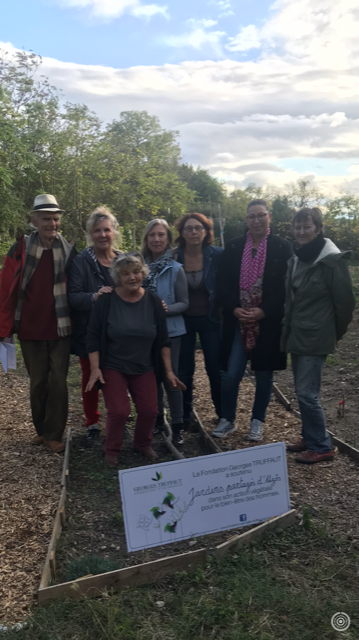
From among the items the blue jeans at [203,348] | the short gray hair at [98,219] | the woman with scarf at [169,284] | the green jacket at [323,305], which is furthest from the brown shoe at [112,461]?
the short gray hair at [98,219]

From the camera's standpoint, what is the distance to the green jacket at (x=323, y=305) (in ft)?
13.9

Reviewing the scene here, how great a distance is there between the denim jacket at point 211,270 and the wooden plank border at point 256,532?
6.62 feet

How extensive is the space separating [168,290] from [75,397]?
8.81ft

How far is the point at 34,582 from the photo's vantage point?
9.73 ft

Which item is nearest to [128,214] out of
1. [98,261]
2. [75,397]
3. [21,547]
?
[75,397]

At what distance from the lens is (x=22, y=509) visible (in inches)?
152

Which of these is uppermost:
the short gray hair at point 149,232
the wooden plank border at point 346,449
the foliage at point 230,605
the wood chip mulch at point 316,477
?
the short gray hair at point 149,232

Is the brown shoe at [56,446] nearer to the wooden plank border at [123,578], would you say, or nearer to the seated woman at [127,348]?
the seated woman at [127,348]

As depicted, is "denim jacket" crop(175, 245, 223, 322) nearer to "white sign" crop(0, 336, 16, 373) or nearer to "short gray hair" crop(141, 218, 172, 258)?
"short gray hair" crop(141, 218, 172, 258)

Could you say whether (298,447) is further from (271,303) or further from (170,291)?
(170,291)

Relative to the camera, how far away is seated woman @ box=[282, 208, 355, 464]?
14.0 ft

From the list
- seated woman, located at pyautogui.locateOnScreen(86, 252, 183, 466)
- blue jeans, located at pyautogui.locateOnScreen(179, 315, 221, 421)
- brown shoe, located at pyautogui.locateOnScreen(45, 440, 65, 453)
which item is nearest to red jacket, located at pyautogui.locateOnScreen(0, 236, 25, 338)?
seated woman, located at pyautogui.locateOnScreen(86, 252, 183, 466)

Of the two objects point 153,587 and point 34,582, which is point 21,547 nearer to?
point 34,582

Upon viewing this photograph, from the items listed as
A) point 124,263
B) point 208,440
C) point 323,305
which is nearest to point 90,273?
point 124,263
